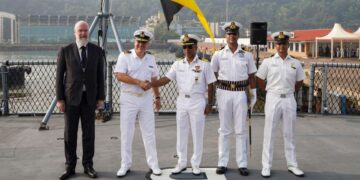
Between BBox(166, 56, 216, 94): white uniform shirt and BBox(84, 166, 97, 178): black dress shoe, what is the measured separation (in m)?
1.27

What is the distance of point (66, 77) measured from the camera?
431 cm

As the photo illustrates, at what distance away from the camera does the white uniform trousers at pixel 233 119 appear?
176 inches

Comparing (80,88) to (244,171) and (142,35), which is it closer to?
(142,35)

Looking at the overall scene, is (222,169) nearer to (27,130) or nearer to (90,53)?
(90,53)

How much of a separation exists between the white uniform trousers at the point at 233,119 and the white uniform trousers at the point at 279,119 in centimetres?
25

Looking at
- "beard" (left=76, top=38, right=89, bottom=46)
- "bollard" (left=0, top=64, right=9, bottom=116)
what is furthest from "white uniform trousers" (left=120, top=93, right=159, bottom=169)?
"bollard" (left=0, top=64, right=9, bottom=116)

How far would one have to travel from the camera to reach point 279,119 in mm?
4566

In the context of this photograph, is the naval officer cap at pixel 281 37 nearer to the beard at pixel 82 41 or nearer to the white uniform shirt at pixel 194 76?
the white uniform shirt at pixel 194 76

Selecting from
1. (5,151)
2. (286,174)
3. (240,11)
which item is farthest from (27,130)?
(240,11)

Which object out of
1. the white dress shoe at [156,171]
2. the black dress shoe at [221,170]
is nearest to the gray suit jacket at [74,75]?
the white dress shoe at [156,171]

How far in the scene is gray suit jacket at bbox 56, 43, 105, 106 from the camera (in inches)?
168

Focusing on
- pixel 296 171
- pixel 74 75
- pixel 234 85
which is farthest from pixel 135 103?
pixel 296 171

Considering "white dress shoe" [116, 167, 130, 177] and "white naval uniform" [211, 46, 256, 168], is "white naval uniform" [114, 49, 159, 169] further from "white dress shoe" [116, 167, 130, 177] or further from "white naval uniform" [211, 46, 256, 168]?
"white naval uniform" [211, 46, 256, 168]

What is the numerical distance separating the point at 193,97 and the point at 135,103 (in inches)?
24.0
